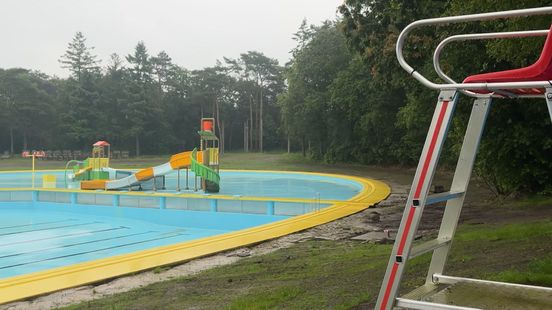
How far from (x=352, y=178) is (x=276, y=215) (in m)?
9.12

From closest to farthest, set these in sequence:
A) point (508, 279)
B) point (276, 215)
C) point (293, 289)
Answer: point (508, 279) < point (293, 289) < point (276, 215)

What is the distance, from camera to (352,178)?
73.7 ft

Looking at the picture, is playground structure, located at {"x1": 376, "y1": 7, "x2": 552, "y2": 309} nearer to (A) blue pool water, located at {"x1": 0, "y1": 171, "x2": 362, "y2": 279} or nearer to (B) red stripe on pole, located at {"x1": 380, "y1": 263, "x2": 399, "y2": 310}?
(B) red stripe on pole, located at {"x1": 380, "y1": 263, "x2": 399, "y2": 310}

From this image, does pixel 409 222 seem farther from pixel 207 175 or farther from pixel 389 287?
pixel 207 175

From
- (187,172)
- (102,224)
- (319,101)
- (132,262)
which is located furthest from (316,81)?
(132,262)

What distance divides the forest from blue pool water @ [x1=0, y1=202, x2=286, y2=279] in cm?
613

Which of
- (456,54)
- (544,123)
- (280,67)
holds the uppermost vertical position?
(280,67)

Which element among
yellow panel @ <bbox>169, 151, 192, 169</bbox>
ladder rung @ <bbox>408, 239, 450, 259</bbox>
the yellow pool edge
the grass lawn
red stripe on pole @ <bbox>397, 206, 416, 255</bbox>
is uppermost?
red stripe on pole @ <bbox>397, 206, 416, 255</bbox>

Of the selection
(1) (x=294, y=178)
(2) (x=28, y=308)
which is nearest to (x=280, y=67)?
(1) (x=294, y=178)

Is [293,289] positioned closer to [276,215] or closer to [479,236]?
[479,236]

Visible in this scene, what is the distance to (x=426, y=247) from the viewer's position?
2260 mm

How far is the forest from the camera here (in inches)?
431

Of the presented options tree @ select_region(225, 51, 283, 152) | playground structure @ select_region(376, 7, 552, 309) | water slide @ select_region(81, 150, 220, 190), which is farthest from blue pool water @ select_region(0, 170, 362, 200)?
tree @ select_region(225, 51, 283, 152)

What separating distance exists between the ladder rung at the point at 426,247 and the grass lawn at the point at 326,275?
1377mm
